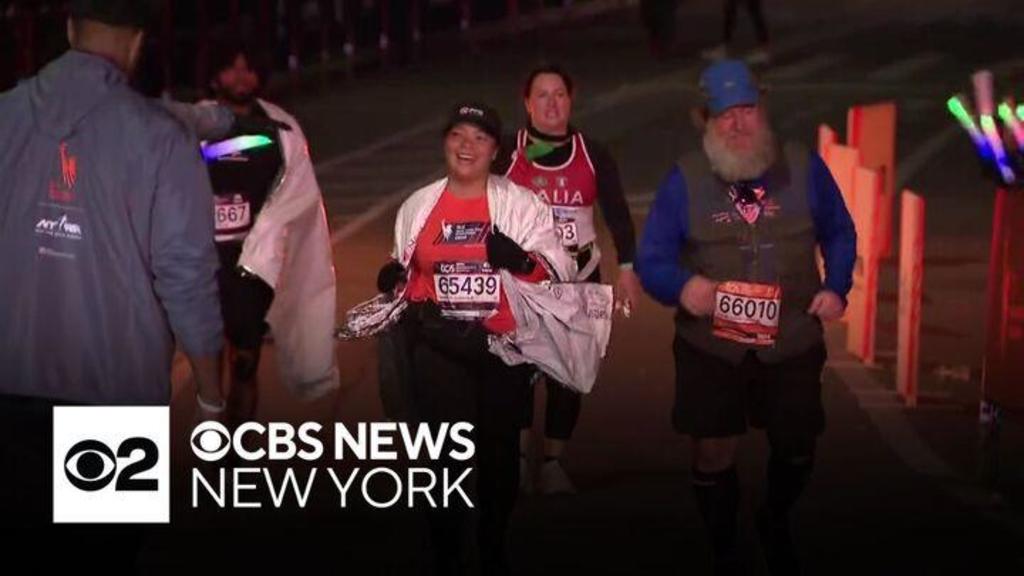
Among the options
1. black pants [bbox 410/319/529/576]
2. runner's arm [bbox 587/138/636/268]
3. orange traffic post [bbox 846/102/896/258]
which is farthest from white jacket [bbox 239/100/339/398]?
orange traffic post [bbox 846/102/896/258]

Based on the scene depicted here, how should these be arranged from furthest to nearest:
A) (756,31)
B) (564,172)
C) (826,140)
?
(756,31)
(826,140)
(564,172)

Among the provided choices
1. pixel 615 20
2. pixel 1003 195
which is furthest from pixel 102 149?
pixel 615 20

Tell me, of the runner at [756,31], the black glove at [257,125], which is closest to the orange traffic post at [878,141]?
the black glove at [257,125]

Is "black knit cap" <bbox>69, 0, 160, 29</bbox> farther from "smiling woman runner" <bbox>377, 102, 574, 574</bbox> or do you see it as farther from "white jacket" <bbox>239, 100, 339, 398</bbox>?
"white jacket" <bbox>239, 100, 339, 398</bbox>

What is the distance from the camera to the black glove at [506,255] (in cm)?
945

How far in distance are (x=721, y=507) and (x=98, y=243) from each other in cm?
309

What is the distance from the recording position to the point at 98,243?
7.09 metres

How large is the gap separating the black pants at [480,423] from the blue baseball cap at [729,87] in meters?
1.14

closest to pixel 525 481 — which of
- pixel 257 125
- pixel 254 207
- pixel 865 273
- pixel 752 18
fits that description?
pixel 254 207

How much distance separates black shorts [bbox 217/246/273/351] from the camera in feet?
36.5

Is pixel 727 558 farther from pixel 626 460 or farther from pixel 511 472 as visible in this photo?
pixel 626 460

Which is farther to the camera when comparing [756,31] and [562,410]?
[756,31]

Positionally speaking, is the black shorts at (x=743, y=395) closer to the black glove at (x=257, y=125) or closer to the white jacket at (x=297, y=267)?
the white jacket at (x=297, y=267)

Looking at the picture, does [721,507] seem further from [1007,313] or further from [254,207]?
[254,207]
